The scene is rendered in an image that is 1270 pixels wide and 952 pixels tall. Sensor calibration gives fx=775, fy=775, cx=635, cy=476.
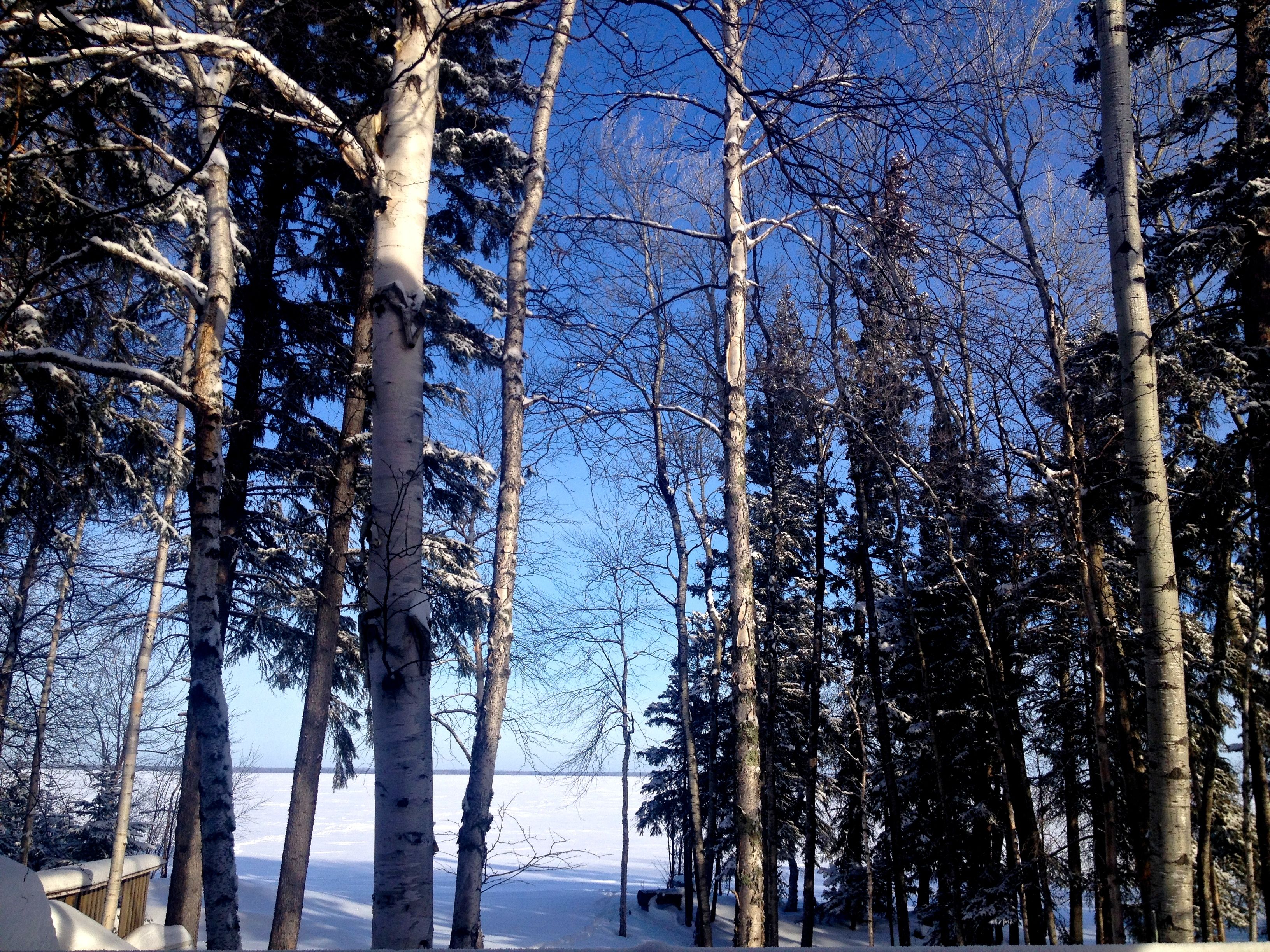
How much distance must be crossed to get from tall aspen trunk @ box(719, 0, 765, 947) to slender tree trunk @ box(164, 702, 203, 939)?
6418mm

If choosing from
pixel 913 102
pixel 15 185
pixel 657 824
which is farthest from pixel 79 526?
pixel 657 824

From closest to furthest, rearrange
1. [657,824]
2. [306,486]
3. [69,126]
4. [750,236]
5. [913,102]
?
[913,102] → [69,126] → [750,236] → [306,486] → [657,824]

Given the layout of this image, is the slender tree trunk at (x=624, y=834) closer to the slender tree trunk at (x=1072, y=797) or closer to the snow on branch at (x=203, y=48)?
the slender tree trunk at (x=1072, y=797)

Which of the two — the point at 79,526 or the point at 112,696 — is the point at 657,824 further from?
the point at 79,526

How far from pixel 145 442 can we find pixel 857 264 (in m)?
6.38

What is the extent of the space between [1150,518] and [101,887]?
11.6 m

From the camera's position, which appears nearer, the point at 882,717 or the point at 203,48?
the point at 203,48

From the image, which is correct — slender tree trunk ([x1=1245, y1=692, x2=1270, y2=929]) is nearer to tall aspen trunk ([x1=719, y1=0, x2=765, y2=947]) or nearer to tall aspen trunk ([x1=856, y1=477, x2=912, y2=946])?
tall aspen trunk ([x1=856, y1=477, x2=912, y2=946])

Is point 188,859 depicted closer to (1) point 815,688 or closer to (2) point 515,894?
(1) point 815,688

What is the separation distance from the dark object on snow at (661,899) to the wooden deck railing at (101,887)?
17.7 meters

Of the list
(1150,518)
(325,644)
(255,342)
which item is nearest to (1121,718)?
(1150,518)

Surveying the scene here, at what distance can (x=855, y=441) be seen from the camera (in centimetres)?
1023

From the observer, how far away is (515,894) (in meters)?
28.7

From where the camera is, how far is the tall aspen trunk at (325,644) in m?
9.14
